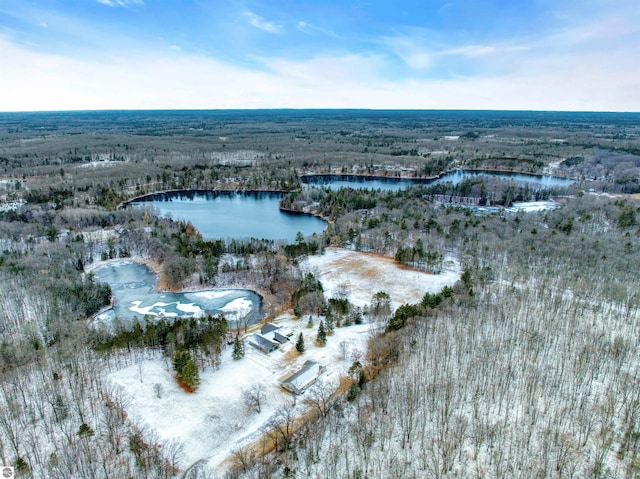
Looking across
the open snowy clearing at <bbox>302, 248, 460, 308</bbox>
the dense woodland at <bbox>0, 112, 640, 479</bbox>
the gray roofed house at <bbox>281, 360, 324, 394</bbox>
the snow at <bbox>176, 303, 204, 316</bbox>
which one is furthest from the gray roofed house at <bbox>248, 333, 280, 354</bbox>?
the open snowy clearing at <bbox>302, 248, 460, 308</bbox>

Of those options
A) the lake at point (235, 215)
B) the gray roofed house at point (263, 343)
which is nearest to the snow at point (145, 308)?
the gray roofed house at point (263, 343)

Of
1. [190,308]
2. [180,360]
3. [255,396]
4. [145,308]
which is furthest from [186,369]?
[145,308]

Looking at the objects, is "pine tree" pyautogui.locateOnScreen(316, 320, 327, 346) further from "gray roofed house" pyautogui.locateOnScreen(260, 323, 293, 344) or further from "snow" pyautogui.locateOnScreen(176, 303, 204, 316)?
"snow" pyautogui.locateOnScreen(176, 303, 204, 316)

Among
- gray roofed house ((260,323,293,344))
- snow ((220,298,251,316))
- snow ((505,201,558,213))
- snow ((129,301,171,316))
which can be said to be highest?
snow ((505,201,558,213))

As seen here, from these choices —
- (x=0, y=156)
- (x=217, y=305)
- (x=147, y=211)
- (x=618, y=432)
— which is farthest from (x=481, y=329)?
(x=0, y=156)

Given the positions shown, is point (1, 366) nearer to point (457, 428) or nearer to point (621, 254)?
point (457, 428)

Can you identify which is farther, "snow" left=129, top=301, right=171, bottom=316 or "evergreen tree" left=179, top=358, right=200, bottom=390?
"snow" left=129, top=301, right=171, bottom=316

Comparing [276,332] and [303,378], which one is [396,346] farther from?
[276,332]
